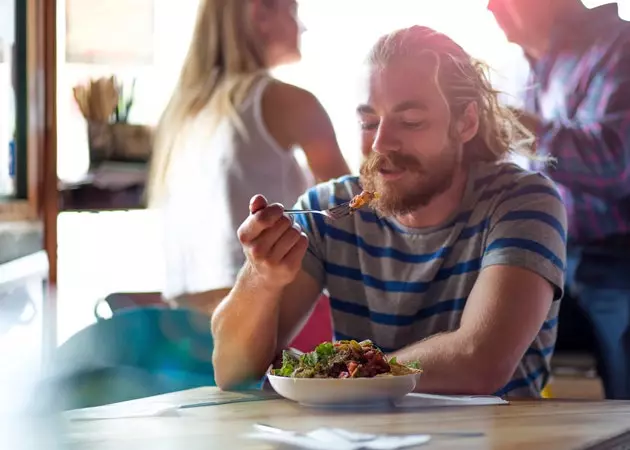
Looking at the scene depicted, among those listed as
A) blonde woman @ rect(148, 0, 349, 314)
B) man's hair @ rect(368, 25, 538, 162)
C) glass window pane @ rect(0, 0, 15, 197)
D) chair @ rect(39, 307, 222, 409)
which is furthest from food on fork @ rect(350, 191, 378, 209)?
glass window pane @ rect(0, 0, 15, 197)

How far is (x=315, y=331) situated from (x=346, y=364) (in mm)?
838

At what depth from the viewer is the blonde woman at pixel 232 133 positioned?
1.71 m

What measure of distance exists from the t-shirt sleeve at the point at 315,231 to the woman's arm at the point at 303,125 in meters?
0.33

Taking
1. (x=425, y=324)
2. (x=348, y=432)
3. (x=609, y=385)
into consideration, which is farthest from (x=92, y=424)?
(x=609, y=385)

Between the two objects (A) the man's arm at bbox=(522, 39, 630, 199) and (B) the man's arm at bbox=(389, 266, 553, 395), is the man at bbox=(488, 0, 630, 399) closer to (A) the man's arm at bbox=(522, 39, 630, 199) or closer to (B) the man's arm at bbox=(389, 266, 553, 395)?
(A) the man's arm at bbox=(522, 39, 630, 199)

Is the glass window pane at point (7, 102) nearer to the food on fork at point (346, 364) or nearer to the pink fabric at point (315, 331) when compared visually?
the pink fabric at point (315, 331)

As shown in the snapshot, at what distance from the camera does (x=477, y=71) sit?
150 centimetres

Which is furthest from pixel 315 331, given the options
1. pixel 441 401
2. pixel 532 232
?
pixel 441 401

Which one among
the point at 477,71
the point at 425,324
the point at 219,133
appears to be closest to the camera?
the point at 425,324

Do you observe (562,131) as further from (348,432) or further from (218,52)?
(348,432)

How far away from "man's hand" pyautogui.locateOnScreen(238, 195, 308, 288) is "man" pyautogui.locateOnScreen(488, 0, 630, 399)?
90 cm

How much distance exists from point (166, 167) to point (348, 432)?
1.24 metres

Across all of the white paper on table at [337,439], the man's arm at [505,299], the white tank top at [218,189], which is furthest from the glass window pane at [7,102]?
the white paper on table at [337,439]

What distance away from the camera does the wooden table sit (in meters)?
0.75
